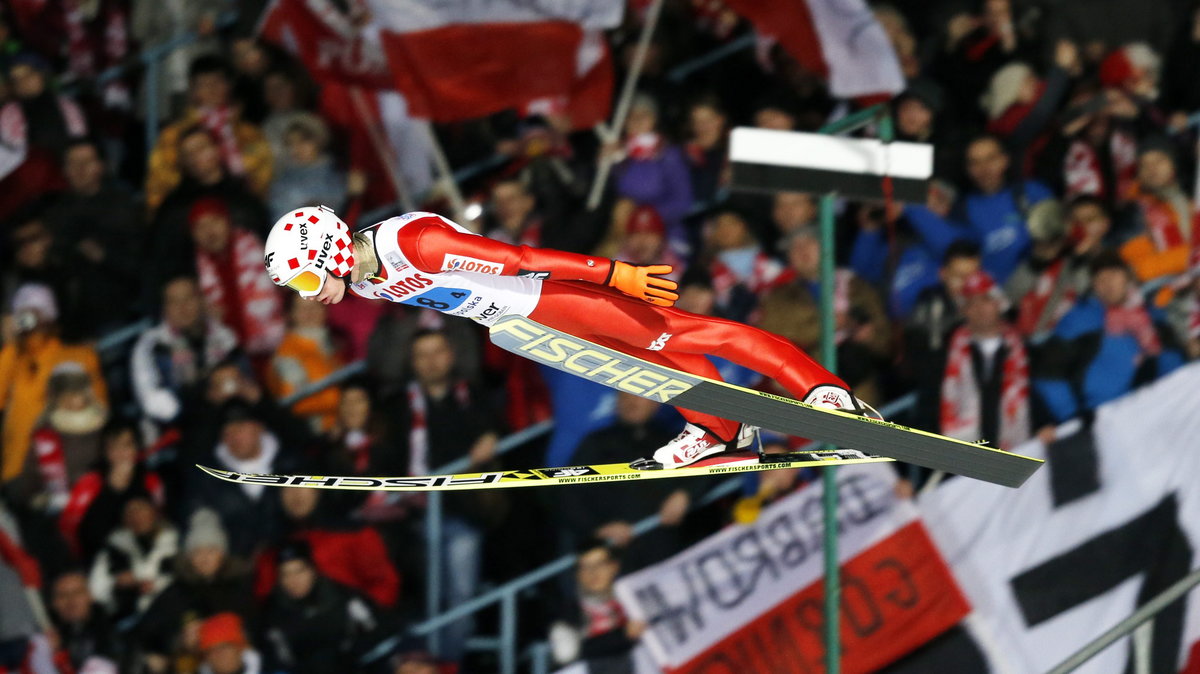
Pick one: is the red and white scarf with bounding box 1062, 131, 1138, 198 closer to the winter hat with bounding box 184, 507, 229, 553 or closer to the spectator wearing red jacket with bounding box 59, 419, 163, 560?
the winter hat with bounding box 184, 507, 229, 553

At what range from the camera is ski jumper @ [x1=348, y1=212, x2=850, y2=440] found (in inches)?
191

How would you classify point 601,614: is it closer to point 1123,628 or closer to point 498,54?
point 1123,628

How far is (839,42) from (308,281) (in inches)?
155

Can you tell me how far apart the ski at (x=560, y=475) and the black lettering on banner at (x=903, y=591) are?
3.83ft

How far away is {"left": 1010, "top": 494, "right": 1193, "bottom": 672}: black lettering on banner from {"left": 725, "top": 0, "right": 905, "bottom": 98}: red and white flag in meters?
2.39

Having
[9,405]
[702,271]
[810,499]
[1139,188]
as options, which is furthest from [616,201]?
[9,405]

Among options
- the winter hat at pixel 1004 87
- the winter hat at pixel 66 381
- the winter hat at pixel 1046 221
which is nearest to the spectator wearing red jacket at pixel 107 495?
the winter hat at pixel 66 381

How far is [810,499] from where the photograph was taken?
699cm

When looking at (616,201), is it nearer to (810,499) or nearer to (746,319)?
(746,319)

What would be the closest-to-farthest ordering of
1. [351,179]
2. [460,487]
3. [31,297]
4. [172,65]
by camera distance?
[460,487]
[31,297]
[351,179]
[172,65]

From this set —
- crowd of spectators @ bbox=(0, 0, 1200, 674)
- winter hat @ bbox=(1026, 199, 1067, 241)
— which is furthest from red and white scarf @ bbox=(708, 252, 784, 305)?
winter hat @ bbox=(1026, 199, 1067, 241)

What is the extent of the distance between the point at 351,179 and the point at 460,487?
246 centimetres

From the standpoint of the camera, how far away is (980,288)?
7039 millimetres

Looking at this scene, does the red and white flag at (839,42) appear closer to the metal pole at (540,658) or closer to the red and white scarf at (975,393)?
the red and white scarf at (975,393)
